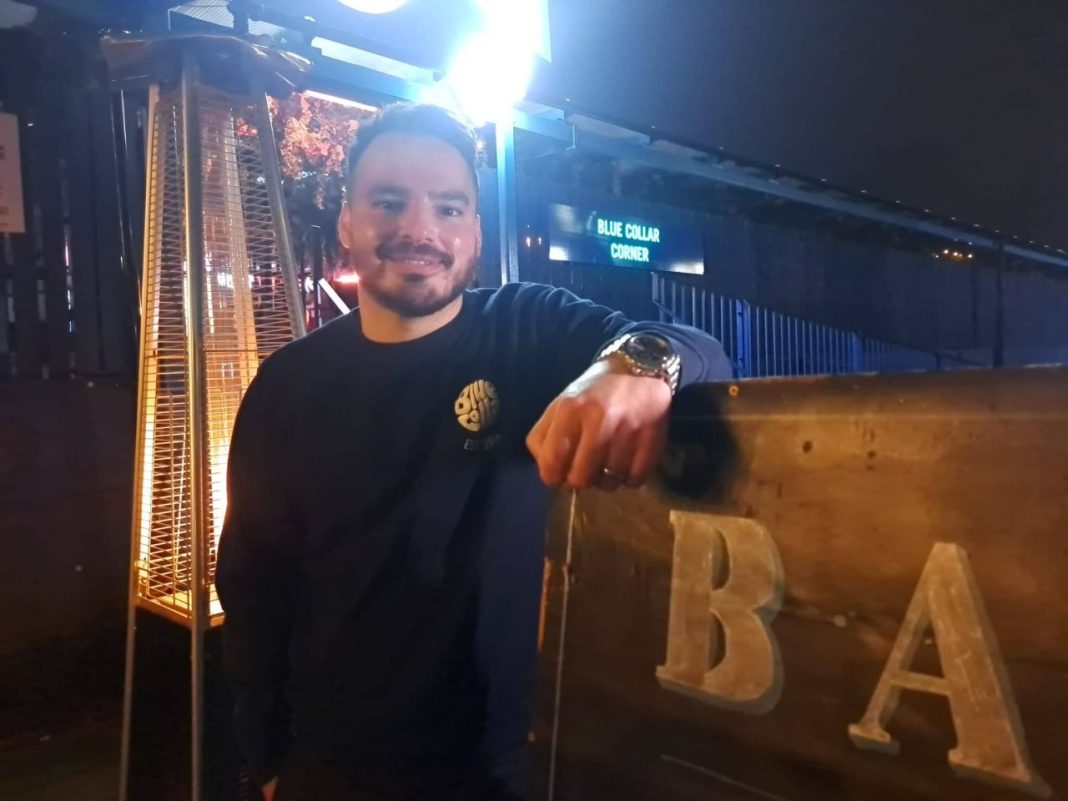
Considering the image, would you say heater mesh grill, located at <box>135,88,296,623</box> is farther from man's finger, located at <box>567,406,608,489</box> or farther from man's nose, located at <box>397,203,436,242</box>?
man's finger, located at <box>567,406,608,489</box>

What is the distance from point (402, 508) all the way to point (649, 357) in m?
0.51

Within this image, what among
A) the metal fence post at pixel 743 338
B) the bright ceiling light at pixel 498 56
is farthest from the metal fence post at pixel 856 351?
the bright ceiling light at pixel 498 56

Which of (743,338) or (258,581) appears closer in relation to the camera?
(258,581)

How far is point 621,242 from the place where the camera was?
5148mm

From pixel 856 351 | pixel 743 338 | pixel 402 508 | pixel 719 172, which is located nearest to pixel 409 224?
pixel 402 508

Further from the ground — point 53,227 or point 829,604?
point 53,227

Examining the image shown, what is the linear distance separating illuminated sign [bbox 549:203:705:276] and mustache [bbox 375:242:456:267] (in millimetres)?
3594

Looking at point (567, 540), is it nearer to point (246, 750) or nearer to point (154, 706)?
point (246, 750)

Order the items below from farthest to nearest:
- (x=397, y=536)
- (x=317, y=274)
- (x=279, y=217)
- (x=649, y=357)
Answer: (x=317, y=274)
(x=279, y=217)
(x=397, y=536)
(x=649, y=357)

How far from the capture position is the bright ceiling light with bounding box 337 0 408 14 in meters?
2.49

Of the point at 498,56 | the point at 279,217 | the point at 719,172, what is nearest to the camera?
the point at 279,217

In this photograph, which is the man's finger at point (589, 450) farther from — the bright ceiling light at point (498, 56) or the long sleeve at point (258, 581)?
the bright ceiling light at point (498, 56)

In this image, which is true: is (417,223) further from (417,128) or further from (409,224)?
(417,128)

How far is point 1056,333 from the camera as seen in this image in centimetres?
841
